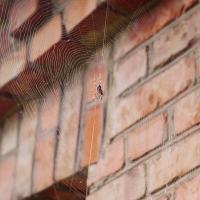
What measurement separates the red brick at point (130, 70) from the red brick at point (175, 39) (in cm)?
3

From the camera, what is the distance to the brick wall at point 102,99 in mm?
1344

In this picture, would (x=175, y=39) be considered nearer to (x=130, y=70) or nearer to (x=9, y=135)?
(x=130, y=70)

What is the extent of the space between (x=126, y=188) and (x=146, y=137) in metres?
0.10

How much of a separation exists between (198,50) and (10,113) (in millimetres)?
687

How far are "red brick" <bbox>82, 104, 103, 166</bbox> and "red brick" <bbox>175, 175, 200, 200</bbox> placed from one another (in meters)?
0.29

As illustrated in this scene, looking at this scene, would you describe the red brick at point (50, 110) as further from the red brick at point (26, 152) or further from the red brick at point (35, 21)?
the red brick at point (35, 21)

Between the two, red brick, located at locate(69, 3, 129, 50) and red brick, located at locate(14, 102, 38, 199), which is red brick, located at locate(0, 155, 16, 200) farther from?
red brick, located at locate(69, 3, 129, 50)

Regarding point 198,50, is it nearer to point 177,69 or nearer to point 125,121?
point 177,69

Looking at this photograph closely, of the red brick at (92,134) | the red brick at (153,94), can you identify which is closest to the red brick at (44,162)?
the red brick at (92,134)

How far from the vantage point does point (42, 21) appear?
1752 mm

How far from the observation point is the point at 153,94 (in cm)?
143

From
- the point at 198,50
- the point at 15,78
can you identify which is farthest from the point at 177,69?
the point at 15,78

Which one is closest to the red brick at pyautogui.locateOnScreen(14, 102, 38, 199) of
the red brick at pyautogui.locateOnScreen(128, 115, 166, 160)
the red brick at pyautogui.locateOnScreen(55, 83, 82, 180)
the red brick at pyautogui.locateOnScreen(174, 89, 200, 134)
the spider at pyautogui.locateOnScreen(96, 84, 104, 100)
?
the red brick at pyautogui.locateOnScreen(55, 83, 82, 180)

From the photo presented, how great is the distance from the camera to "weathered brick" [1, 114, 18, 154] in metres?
1.86
